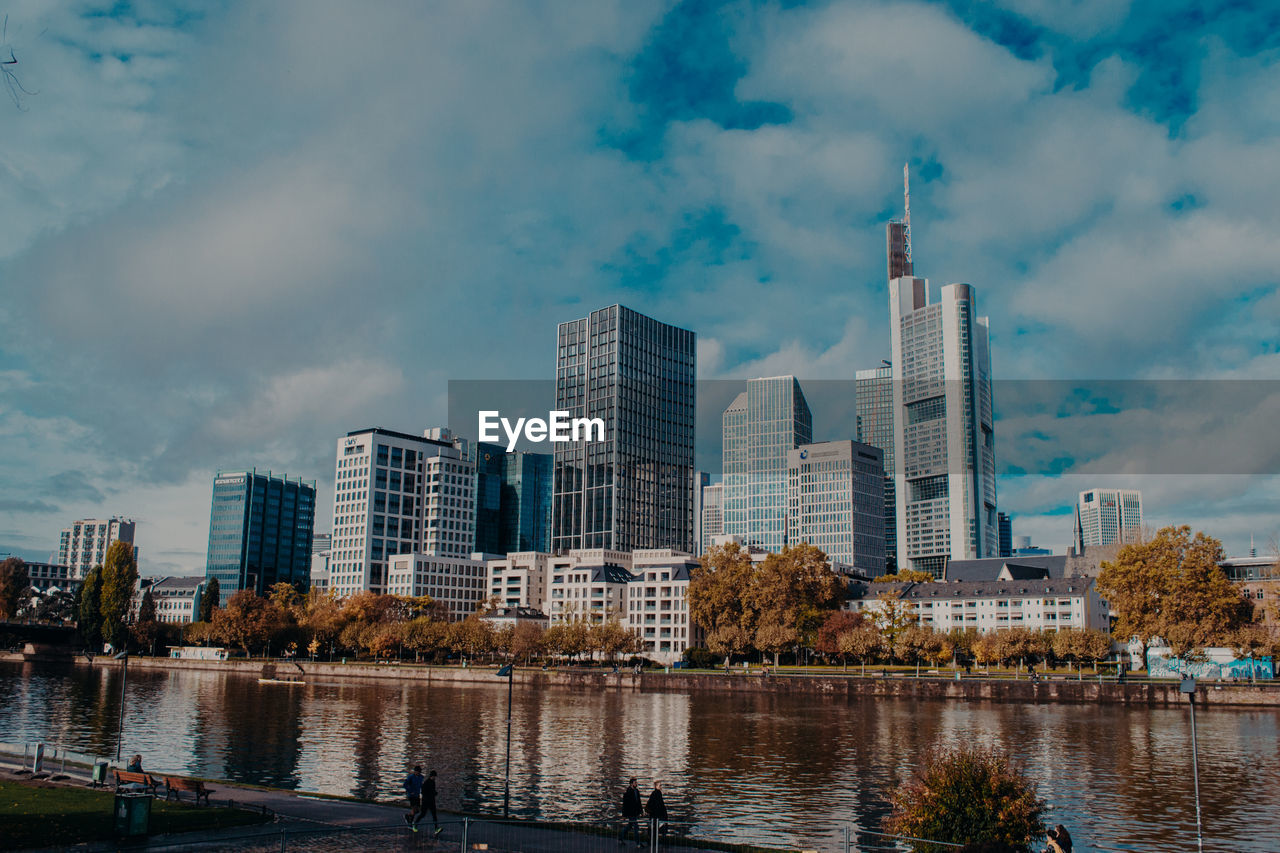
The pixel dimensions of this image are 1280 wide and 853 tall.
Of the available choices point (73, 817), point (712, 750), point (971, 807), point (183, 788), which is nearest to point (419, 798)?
point (183, 788)

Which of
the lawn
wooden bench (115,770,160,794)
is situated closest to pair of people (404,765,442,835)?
the lawn

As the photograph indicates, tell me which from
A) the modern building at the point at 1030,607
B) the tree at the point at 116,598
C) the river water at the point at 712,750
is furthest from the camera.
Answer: the tree at the point at 116,598

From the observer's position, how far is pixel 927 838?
27.7 metres

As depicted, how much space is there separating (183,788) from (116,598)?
176 m

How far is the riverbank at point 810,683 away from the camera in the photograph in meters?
111

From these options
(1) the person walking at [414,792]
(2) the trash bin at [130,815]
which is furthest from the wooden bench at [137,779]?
(1) the person walking at [414,792]

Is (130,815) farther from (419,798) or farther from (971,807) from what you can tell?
(971,807)

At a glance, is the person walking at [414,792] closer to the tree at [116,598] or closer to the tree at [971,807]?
the tree at [971,807]

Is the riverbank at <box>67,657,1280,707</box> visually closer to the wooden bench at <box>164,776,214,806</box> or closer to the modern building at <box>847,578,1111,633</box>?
the modern building at <box>847,578,1111,633</box>

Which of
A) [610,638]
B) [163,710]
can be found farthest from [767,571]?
[163,710]

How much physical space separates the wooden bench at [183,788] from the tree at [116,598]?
174433mm

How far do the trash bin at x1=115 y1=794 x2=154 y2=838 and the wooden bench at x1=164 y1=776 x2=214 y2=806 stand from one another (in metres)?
6.70

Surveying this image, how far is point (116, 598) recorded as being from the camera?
191250mm

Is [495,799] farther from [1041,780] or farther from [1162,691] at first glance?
[1162,691]
